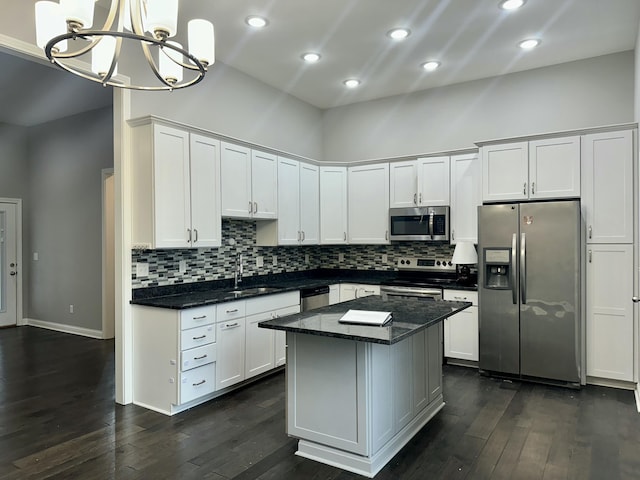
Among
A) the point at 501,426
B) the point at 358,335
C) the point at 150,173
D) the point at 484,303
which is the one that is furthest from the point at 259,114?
the point at 501,426

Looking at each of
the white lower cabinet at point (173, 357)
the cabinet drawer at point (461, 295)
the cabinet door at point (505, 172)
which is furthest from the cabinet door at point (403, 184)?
the white lower cabinet at point (173, 357)

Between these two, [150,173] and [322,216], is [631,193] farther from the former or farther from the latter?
[150,173]

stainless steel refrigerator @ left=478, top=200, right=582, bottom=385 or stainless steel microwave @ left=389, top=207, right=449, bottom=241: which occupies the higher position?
stainless steel microwave @ left=389, top=207, right=449, bottom=241

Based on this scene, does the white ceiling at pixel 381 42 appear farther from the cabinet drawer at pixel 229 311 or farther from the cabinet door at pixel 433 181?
the cabinet drawer at pixel 229 311

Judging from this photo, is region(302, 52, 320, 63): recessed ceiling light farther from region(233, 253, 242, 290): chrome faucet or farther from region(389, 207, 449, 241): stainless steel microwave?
region(233, 253, 242, 290): chrome faucet

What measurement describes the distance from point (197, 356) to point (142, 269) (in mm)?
903

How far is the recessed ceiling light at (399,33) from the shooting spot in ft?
12.6

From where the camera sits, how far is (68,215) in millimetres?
6543

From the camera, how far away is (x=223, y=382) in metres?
3.76

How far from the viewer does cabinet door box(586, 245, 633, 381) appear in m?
3.94

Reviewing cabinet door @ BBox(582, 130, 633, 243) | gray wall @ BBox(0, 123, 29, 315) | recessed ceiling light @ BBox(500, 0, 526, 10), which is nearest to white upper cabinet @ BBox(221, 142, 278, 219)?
recessed ceiling light @ BBox(500, 0, 526, 10)

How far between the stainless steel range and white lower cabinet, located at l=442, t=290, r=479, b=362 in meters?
0.18

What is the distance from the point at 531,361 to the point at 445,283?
115 cm

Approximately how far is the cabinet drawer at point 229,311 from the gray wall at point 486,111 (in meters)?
2.87
